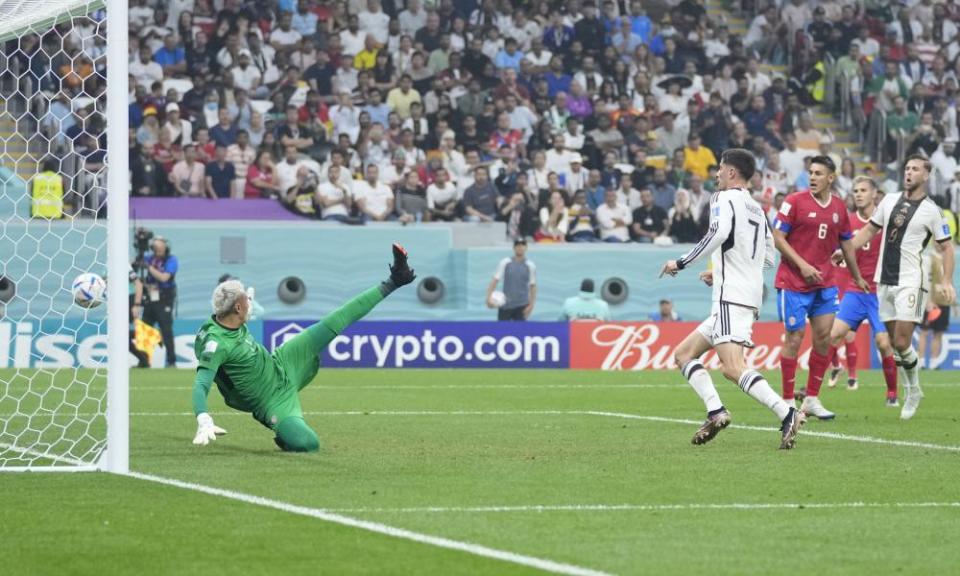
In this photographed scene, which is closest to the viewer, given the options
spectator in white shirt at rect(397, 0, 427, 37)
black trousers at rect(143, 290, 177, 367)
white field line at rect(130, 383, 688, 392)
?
white field line at rect(130, 383, 688, 392)

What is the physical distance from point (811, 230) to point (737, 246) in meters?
2.83

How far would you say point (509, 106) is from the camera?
30219 mm

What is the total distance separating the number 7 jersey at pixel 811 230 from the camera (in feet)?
46.1

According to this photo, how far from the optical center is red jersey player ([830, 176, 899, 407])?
53.9 feet

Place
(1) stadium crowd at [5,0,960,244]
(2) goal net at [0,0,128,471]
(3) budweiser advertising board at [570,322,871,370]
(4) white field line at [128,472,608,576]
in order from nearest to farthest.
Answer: (4) white field line at [128,472,608,576], (2) goal net at [0,0,128,471], (3) budweiser advertising board at [570,322,871,370], (1) stadium crowd at [5,0,960,244]

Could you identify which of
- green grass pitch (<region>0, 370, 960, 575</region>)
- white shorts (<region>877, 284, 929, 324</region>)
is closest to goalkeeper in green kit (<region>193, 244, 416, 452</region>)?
green grass pitch (<region>0, 370, 960, 575</region>)

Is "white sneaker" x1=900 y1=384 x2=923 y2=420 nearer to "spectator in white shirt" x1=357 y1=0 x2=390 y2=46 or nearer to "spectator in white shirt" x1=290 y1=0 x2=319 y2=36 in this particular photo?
"spectator in white shirt" x1=357 y1=0 x2=390 y2=46

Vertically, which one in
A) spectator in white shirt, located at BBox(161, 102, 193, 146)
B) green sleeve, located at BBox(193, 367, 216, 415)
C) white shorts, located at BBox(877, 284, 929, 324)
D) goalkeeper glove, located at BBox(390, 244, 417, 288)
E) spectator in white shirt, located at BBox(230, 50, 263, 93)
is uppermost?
spectator in white shirt, located at BBox(230, 50, 263, 93)

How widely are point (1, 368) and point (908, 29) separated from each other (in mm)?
21173

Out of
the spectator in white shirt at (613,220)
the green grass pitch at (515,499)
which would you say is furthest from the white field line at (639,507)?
the spectator in white shirt at (613,220)

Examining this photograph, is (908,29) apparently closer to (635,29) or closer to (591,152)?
(635,29)

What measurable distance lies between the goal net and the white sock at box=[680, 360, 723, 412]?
416 cm

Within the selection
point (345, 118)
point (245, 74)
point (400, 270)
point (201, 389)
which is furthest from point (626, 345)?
point (201, 389)

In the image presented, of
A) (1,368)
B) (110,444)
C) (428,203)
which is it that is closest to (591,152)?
(428,203)
